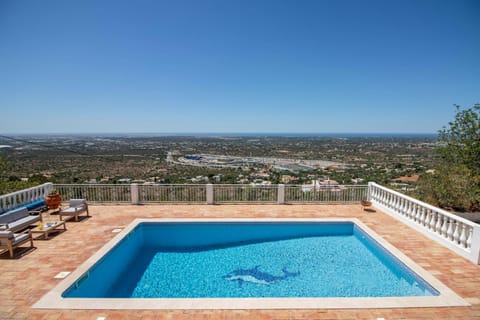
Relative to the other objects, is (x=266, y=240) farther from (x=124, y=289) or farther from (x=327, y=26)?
(x=327, y=26)

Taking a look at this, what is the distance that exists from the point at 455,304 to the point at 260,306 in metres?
3.13

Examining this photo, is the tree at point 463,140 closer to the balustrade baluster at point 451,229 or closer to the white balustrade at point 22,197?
the balustrade baluster at point 451,229

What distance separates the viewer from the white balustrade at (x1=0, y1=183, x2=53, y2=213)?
7242 mm

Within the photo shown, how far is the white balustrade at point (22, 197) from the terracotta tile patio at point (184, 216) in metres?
1.53

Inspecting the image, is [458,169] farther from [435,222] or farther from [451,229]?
[451,229]

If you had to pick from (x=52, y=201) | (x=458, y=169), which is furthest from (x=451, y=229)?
(x=52, y=201)

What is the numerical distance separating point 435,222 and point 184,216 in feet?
24.6

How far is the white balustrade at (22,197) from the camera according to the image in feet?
23.8

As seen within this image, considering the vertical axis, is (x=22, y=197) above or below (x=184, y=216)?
above

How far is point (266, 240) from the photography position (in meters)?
7.08

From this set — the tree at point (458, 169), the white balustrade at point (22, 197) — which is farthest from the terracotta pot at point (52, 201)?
the tree at point (458, 169)

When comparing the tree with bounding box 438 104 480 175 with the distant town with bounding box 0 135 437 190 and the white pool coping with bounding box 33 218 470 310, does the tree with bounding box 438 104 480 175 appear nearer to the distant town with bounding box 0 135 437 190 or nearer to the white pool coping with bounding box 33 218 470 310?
the distant town with bounding box 0 135 437 190

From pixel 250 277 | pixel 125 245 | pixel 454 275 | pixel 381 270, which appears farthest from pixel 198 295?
pixel 454 275

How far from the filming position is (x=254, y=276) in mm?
5086
